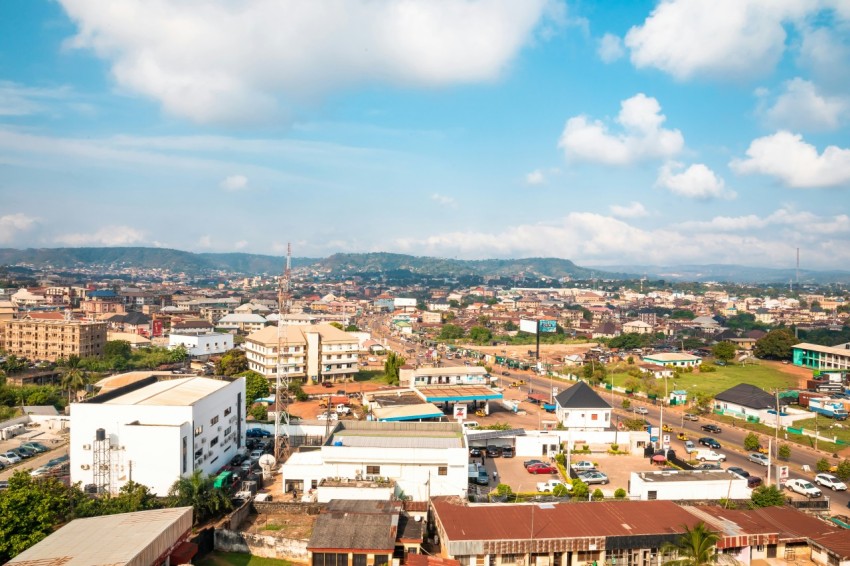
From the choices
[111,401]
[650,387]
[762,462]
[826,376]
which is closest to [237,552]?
[111,401]

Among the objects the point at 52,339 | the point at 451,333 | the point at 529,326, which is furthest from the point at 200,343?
the point at 529,326

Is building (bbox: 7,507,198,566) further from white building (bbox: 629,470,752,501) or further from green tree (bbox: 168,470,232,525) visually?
white building (bbox: 629,470,752,501)

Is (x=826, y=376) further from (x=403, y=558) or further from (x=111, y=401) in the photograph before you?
(x=111, y=401)

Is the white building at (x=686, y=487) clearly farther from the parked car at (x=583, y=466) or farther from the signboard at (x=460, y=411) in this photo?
the signboard at (x=460, y=411)

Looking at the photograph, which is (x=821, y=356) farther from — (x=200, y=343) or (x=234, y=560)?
(x=200, y=343)

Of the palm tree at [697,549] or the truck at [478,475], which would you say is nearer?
the palm tree at [697,549]

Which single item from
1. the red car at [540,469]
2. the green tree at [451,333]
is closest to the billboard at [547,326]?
the green tree at [451,333]
